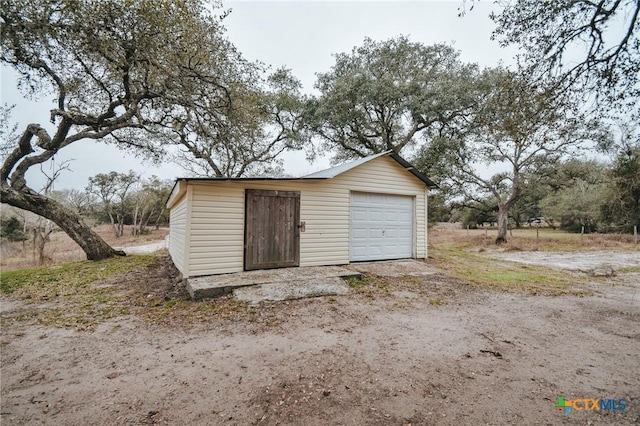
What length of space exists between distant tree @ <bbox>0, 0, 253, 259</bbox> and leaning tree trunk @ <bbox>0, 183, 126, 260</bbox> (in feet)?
0.08

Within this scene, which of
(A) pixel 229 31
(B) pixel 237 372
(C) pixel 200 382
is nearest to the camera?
(C) pixel 200 382

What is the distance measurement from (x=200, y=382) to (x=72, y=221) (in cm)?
1003

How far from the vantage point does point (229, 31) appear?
8.93 m

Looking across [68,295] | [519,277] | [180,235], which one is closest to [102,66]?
[180,235]

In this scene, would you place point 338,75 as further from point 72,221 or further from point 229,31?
point 72,221

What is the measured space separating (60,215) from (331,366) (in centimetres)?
1088

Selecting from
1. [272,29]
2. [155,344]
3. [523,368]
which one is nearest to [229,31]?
[272,29]

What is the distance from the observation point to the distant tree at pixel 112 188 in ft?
86.4

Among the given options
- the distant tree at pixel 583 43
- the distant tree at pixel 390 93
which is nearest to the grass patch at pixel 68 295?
the distant tree at pixel 583 43

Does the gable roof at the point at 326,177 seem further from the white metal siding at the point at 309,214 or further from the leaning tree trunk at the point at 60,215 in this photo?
the leaning tree trunk at the point at 60,215

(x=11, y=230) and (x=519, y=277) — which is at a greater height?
(x=11, y=230)

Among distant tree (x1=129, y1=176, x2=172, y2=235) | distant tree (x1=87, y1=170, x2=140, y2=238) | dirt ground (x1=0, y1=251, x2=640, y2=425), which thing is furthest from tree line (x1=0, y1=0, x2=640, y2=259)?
distant tree (x1=87, y1=170, x2=140, y2=238)

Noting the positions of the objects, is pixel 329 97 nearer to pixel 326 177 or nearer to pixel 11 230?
pixel 326 177

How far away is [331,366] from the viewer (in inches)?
110
